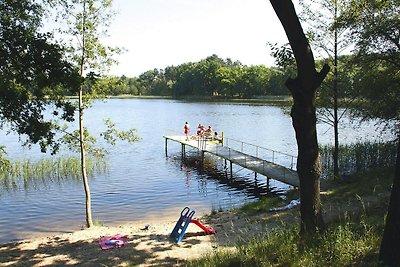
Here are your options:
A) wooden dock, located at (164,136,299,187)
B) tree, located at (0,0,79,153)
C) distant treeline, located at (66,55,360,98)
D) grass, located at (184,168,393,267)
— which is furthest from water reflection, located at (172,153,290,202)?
distant treeline, located at (66,55,360,98)

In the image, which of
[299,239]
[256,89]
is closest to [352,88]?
[299,239]

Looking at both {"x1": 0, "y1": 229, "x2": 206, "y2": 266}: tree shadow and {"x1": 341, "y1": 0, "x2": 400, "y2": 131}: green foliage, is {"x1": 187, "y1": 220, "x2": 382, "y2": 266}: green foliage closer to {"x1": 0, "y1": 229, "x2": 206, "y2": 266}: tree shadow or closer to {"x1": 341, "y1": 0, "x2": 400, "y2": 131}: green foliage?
{"x1": 0, "y1": 229, "x2": 206, "y2": 266}: tree shadow

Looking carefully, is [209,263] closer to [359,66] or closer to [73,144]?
[73,144]

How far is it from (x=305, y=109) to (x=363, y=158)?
719 inches

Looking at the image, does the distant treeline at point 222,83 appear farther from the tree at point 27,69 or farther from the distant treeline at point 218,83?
the tree at point 27,69

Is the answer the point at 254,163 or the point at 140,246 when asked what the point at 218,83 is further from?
the point at 140,246

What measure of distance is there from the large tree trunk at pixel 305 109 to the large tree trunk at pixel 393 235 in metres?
1.44

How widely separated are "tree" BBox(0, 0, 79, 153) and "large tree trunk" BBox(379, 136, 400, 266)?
326 inches

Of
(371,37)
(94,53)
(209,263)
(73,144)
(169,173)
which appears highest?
(371,37)

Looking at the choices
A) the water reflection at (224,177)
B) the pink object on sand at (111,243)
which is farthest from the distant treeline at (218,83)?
the pink object on sand at (111,243)

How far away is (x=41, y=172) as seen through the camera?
26.0m

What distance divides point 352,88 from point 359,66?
1140mm

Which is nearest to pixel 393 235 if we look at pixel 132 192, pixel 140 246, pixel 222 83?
pixel 140 246

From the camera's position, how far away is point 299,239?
21.3ft
